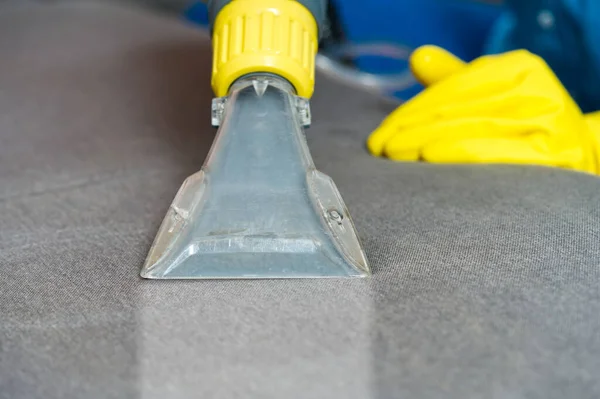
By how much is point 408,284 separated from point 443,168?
0.19 metres

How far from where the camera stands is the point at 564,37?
0.77m

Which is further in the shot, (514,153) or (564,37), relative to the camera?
(564,37)

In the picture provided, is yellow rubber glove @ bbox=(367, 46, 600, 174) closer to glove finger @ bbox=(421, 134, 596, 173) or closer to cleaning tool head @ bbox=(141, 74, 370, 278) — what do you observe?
glove finger @ bbox=(421, 134, 596, 173)

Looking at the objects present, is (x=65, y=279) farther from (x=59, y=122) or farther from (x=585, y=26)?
(x=585, y=26)

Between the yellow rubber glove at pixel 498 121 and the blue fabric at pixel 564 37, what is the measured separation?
0.12 meters

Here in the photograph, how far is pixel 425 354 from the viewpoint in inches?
13.2

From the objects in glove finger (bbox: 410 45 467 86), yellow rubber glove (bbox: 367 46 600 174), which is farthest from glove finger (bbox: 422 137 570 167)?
glove finger (bbox: 410 45 467 86)

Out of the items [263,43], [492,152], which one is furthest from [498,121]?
[263,43]

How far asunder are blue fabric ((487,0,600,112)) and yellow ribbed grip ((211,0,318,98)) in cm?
40

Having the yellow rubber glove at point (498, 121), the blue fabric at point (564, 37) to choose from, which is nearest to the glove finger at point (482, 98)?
the yellow rubber glove at point (498, 121)

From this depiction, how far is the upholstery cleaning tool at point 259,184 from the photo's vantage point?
0.42 meters

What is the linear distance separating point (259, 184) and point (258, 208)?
0.02m

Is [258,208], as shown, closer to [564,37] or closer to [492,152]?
[492,152]

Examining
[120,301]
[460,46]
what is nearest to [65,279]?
[120,301]
